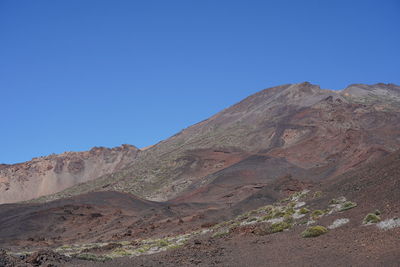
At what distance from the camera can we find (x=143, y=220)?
44.2 metres

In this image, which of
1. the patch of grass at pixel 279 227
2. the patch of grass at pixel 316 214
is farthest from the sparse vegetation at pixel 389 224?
the patch of grass at pixel 279 227

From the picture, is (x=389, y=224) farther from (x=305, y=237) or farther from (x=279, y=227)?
(x=279, y=227)

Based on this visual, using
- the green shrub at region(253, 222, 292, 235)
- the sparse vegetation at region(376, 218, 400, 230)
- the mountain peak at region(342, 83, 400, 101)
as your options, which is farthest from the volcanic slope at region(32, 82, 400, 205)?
the sparse vegetation at region(376, 218, 400, 230)

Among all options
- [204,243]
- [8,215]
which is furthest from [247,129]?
[204,243]

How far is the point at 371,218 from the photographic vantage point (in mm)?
15828

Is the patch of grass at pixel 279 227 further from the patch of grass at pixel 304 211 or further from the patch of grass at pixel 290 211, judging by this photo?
the patch of grass at pixel 290 211

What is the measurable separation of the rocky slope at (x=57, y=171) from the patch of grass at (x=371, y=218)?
106531 mm

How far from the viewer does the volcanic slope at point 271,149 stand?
2415 inches

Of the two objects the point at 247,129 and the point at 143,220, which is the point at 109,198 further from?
the point at 247,129

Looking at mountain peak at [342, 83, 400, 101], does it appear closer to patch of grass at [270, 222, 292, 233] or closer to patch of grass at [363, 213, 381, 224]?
patch of grass at [270, 222, 292, 233]

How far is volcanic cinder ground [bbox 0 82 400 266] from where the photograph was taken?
16438 mm

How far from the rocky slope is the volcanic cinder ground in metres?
0.45

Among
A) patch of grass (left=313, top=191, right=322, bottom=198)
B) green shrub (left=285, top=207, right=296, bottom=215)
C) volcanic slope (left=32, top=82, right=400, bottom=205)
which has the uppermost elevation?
volcanic slope (left=32, top=82, right=400, bottom=205)

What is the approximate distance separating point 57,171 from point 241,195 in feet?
270
